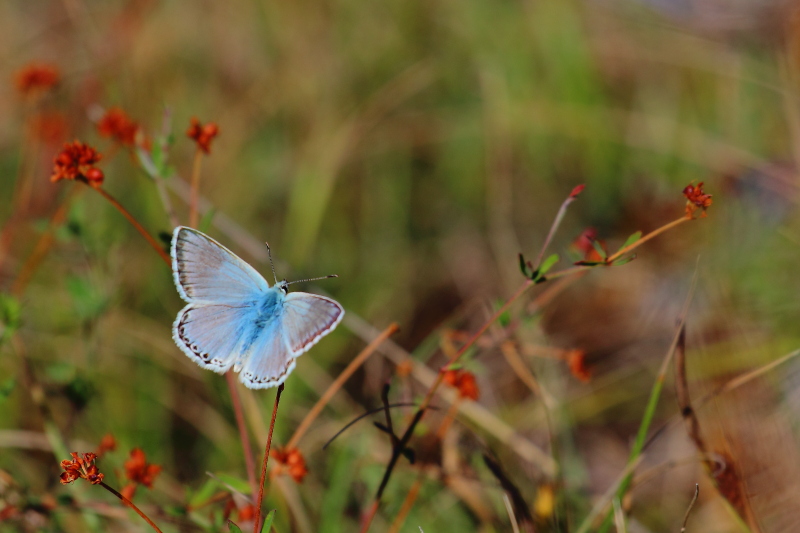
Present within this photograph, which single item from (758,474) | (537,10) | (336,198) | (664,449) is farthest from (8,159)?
(758,474)

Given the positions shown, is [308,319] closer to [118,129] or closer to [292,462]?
[292,462]

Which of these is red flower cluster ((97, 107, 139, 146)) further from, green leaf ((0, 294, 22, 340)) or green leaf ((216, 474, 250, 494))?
green leaf ((216, 474, 250, 494))

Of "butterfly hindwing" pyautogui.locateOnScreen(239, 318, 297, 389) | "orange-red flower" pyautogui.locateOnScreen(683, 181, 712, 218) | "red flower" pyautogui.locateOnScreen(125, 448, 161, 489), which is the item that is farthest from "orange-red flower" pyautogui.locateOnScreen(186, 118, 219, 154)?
"orange-red flower" pyautogui.locateOnScreen(683, 181, 712, 218)

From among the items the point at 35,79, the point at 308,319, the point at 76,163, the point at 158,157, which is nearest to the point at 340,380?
the point at 308,319

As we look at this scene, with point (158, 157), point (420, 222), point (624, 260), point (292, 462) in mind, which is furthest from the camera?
point (420, 222)

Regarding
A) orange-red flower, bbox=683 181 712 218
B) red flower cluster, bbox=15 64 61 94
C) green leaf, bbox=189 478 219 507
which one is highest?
red flower cluster, bbox=15 64 61 94
